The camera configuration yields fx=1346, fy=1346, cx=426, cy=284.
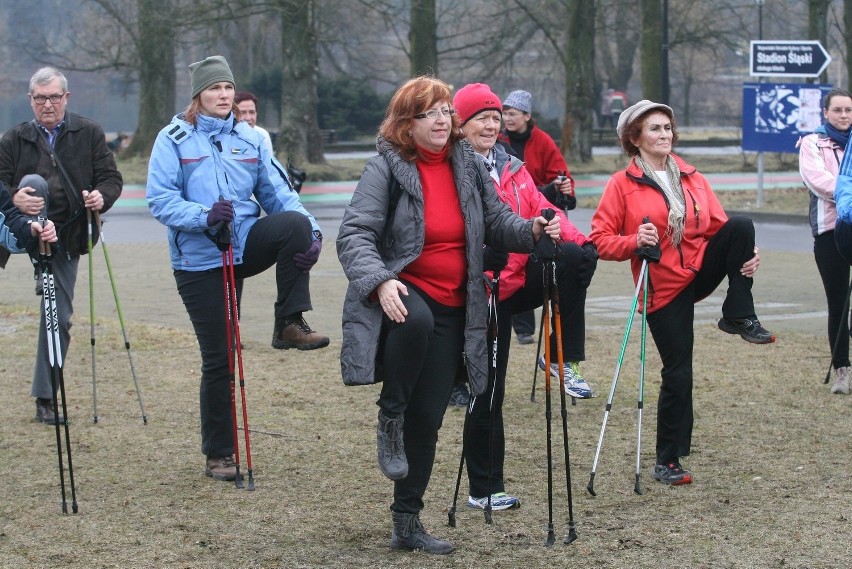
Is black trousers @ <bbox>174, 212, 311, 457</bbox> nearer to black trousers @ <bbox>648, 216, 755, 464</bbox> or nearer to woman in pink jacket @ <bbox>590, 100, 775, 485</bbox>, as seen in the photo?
woman in pink jacket @ <bbox>590, 100, 775, 485</bbox>

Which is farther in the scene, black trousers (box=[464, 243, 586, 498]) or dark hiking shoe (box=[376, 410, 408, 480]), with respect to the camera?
black trousers (box=[464, 243, 586, 498])

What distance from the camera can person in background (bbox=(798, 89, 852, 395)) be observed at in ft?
28.8

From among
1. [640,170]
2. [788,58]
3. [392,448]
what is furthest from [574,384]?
[788,58]

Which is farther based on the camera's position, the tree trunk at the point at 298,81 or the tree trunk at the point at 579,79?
the tree trunk at the point at 579,79

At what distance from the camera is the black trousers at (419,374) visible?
526 centimetres

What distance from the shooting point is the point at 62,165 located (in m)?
7.87

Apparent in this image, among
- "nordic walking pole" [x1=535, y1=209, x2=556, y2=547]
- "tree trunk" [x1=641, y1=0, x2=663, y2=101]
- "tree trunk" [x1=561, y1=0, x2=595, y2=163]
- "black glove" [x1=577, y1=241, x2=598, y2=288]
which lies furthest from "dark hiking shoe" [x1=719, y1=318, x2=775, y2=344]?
"tree trunk" [x1=561, y1=0, x2=595, y2=163]

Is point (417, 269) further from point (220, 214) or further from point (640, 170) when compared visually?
point (640, 170)

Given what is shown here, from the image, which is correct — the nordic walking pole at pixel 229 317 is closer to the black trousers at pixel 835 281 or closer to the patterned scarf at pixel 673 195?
the patterned scarf at pixel 673 195

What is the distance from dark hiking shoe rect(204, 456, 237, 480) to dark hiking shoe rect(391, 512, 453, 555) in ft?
4.88

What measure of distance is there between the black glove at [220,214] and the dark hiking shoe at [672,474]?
2.46 meters

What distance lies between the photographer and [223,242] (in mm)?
6355

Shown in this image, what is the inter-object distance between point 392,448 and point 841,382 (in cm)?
466

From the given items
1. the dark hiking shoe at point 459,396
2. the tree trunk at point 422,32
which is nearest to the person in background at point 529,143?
the dark hiking shoe at point 459,396
